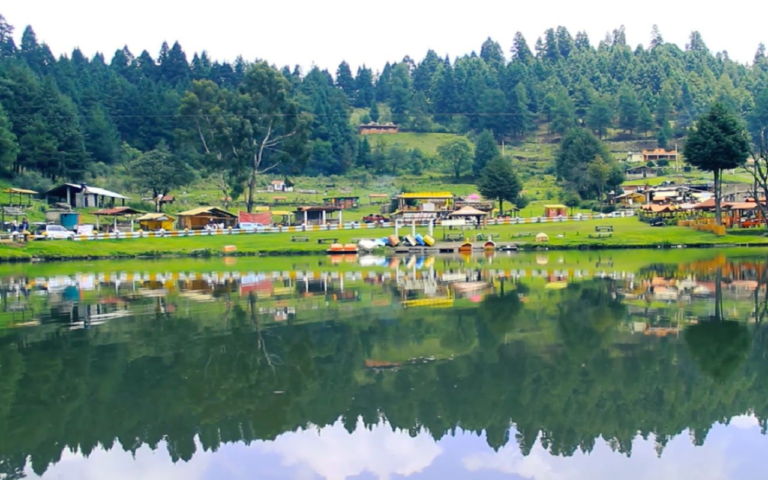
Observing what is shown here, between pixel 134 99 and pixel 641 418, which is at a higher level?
pixel 134 99

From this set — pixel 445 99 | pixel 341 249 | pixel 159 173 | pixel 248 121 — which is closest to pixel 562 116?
pixel 445 99

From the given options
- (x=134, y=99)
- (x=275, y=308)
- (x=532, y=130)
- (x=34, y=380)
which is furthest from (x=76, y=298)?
(x=532, y=130)

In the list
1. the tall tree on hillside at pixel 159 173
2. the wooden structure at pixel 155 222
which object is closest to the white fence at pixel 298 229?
the wooden structure at pixel 155 222

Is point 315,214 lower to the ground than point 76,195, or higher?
lower

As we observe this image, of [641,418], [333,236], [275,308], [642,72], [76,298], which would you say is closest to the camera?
[641,418]

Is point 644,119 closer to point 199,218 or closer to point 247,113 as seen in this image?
point 247,113

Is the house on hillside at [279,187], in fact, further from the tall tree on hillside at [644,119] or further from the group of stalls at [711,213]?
the tall tree on hillside at [644,119]

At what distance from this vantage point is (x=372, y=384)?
46.8ft

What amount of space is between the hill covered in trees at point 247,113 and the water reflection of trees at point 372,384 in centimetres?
6315

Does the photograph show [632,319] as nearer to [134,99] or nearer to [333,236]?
[333,236]

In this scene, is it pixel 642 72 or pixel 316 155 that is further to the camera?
pixel 642 72

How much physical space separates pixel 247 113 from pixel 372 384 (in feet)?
229

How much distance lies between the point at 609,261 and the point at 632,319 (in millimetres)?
22595

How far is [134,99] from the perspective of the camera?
12181cm
